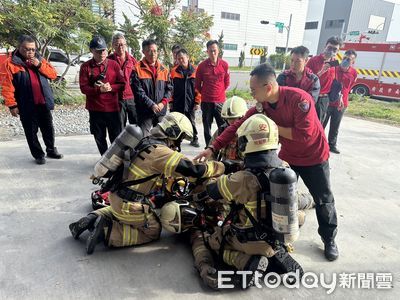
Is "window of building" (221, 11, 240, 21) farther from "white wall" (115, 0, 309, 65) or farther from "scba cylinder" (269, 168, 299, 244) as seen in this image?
"scba cylinder" (269, 168, 299, 244)

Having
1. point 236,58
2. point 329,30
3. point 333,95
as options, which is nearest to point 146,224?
point 333,95

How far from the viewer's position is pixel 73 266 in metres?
2.69

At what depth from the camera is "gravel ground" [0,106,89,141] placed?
6.32 meters

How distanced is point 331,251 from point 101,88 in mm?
3521

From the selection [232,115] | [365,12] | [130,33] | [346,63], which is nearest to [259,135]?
[232,115]

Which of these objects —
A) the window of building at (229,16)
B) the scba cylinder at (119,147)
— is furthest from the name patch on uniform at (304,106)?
the window of building at (229,16)

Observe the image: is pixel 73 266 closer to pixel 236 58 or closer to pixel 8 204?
pixel 8 204

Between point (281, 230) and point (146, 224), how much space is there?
1301 mm

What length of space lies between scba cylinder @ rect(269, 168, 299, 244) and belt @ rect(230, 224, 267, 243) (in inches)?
8.7

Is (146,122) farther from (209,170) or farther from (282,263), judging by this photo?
(282,263)

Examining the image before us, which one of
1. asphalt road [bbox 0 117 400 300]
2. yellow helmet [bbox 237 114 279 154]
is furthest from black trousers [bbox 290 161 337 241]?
yellow helmet [bbox 237 114 279 154]

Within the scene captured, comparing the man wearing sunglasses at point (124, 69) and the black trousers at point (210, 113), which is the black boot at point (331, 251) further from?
the man wearing sunglasses at point (124, 69)

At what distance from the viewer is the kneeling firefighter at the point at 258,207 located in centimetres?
214

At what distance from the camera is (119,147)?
2.70m
